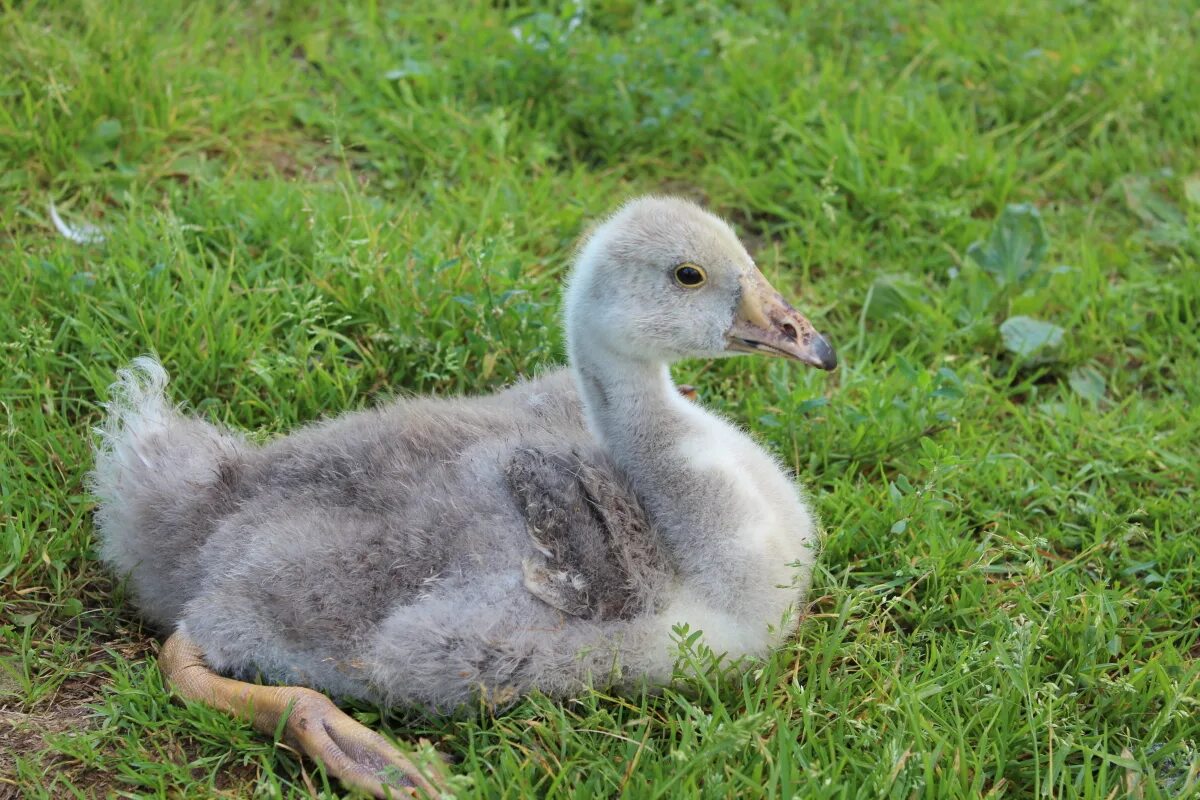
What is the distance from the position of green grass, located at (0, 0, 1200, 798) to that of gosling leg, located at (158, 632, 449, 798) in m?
0.07

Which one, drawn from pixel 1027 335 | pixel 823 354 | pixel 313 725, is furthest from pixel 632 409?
pixel 1027 335

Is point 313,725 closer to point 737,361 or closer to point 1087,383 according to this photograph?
point 737,361

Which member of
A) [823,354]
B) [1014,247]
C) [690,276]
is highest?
[690,276]

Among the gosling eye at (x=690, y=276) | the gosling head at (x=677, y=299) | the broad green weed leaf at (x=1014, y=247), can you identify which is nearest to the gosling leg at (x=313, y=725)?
the gosling head at (x=677, y=299)

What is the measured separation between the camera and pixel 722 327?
348 cm

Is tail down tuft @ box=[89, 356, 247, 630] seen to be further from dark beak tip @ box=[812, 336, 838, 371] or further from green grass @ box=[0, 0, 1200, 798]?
dark beak tip @ box=[812, 336, 838, 371]

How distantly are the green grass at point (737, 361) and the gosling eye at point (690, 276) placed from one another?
0.87 metres

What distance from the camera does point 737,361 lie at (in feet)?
14.9

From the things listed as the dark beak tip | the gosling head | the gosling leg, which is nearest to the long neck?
the gosling head

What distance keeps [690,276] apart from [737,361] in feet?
3.65

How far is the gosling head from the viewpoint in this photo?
3.42m

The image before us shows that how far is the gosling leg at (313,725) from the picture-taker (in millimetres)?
3045

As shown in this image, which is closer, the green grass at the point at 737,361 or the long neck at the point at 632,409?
the green grass at the point at 737,361

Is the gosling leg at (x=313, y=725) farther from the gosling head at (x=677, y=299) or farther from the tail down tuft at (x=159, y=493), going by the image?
the gosling head at (x=677, y=299)
